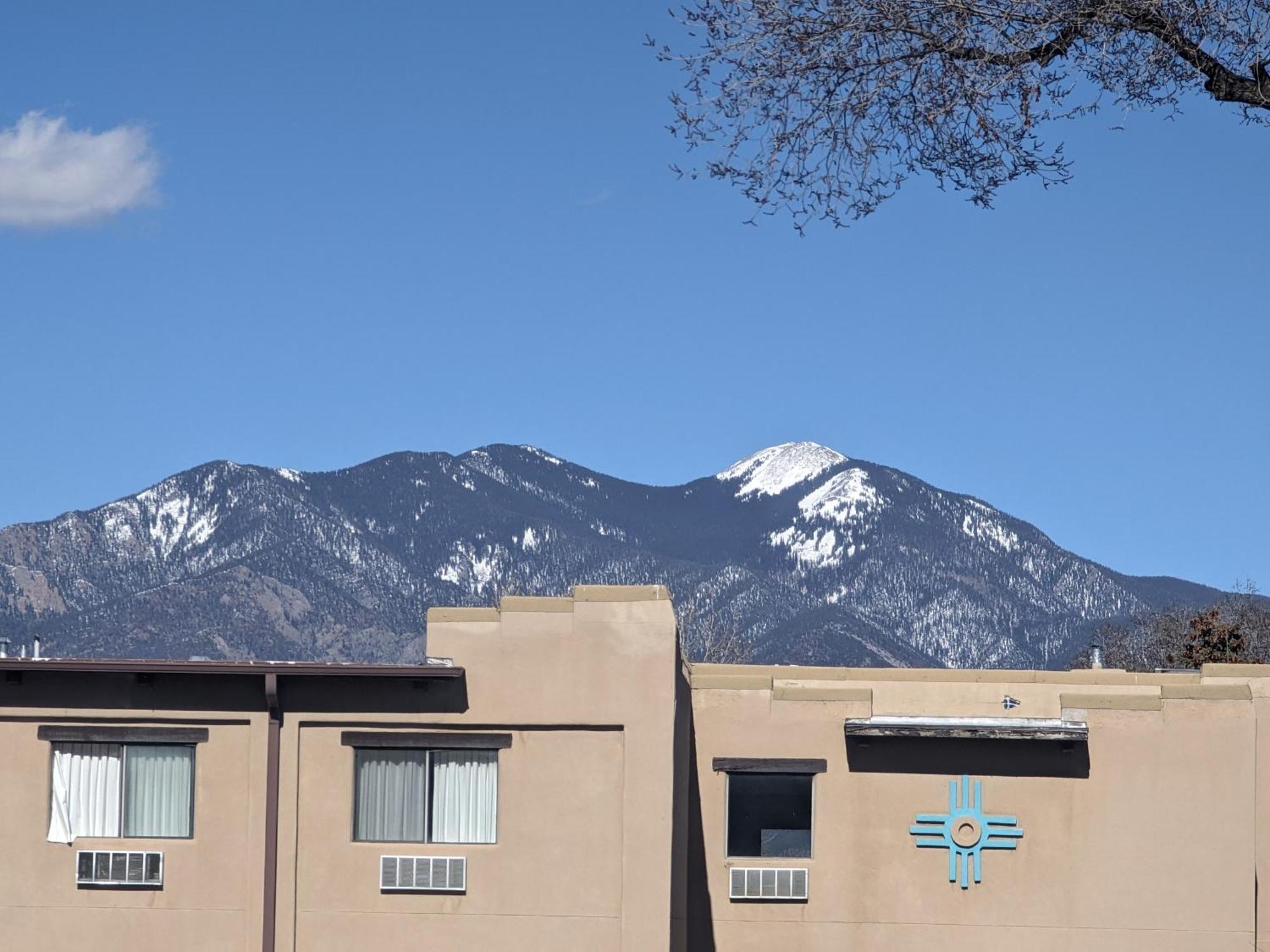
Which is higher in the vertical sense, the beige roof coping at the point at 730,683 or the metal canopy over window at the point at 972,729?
the beige roof coping at the point at 730,683

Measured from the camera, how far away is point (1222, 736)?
2348 cm

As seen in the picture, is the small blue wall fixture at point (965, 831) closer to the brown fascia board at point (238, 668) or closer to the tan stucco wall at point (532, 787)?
the tan stucco wall at point (532, 787)

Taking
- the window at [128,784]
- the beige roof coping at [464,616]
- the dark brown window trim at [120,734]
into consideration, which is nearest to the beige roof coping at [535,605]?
the beige roof coping at [464,616]

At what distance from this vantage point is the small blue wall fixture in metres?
23.7

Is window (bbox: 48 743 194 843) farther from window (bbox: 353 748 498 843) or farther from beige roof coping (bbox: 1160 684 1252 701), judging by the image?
beige roof coping (bbox: 1160 684 1252 701)

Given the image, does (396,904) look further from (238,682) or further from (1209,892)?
(1209,892)

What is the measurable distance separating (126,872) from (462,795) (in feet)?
11.5

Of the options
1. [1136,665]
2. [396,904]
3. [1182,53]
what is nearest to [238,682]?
[396,904]

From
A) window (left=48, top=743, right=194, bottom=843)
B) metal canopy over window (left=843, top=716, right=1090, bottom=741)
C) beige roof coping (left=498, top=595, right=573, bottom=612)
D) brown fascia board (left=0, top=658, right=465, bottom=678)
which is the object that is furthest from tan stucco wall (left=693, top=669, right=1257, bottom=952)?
window (left=48, top=743, right=194, bottom=843)

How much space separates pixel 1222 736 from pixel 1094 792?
61.2 inches

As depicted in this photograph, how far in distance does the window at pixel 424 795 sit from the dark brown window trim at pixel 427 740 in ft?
0.42

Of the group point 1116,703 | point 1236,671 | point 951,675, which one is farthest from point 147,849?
point 1236,671

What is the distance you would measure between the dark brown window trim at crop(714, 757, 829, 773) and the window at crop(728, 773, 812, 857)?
0.09 metres

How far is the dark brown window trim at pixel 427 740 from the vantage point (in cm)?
2152
